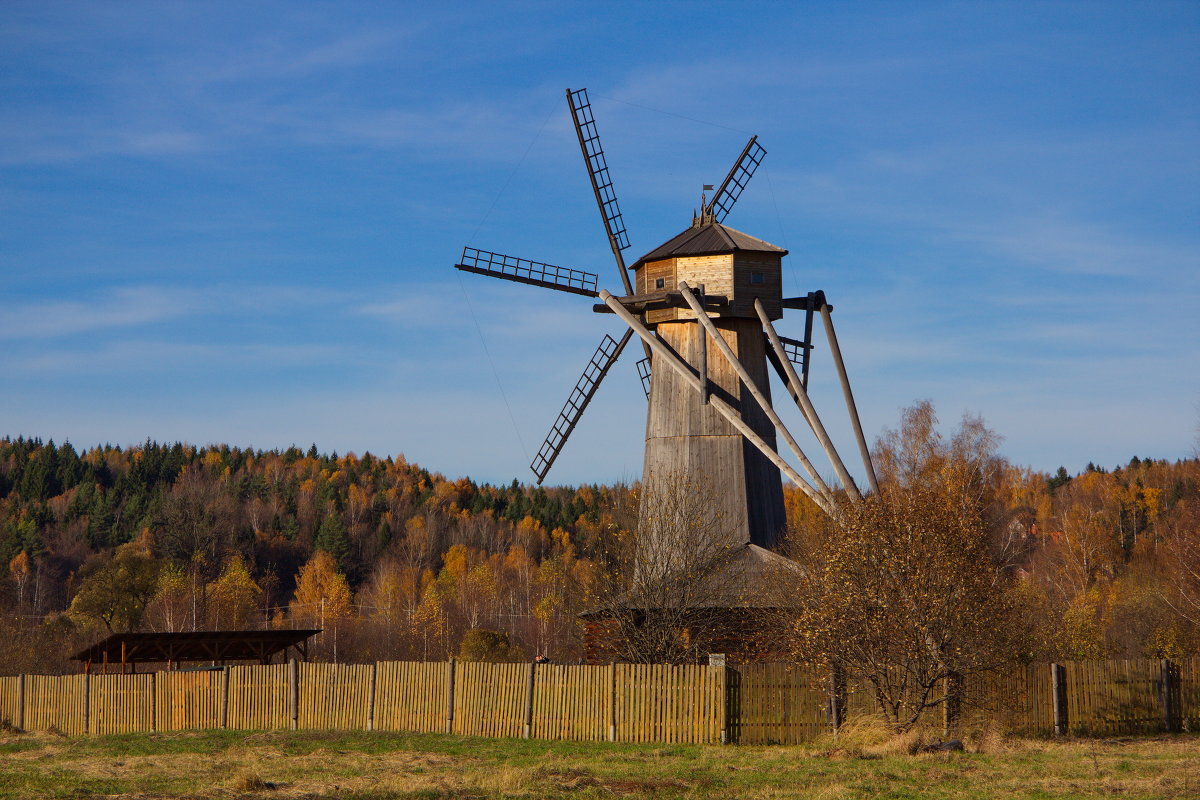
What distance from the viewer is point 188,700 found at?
28422 mm

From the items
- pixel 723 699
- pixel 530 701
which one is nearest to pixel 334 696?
pixel 530 701

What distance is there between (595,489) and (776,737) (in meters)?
124

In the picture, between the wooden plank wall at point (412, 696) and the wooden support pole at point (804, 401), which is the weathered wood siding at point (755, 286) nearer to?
the wooden support pole at point (804, 401)

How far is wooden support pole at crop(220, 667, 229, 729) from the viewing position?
27.8 meters

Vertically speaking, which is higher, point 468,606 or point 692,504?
point 692,504

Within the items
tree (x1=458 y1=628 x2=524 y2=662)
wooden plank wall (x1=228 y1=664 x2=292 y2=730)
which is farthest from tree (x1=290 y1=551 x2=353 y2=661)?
wooden plank wall (x1=228 y1=664 x2=292 y2=730)

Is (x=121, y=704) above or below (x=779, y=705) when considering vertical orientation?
below

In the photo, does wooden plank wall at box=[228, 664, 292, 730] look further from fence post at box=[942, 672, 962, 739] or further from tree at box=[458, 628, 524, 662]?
tree at box=[458, 628, 524, 662]

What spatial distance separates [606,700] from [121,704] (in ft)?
41.2

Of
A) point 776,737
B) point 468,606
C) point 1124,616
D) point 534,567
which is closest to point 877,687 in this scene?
point 776,737

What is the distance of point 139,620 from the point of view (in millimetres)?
63469

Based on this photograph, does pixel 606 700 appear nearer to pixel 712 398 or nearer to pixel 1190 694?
pixel 712 398

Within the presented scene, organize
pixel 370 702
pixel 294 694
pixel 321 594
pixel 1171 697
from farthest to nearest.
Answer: pixel 321 594
pixel 294 694
pixel 370 702
pixel 1171 697

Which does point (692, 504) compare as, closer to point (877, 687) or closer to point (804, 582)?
point (804, 582)
